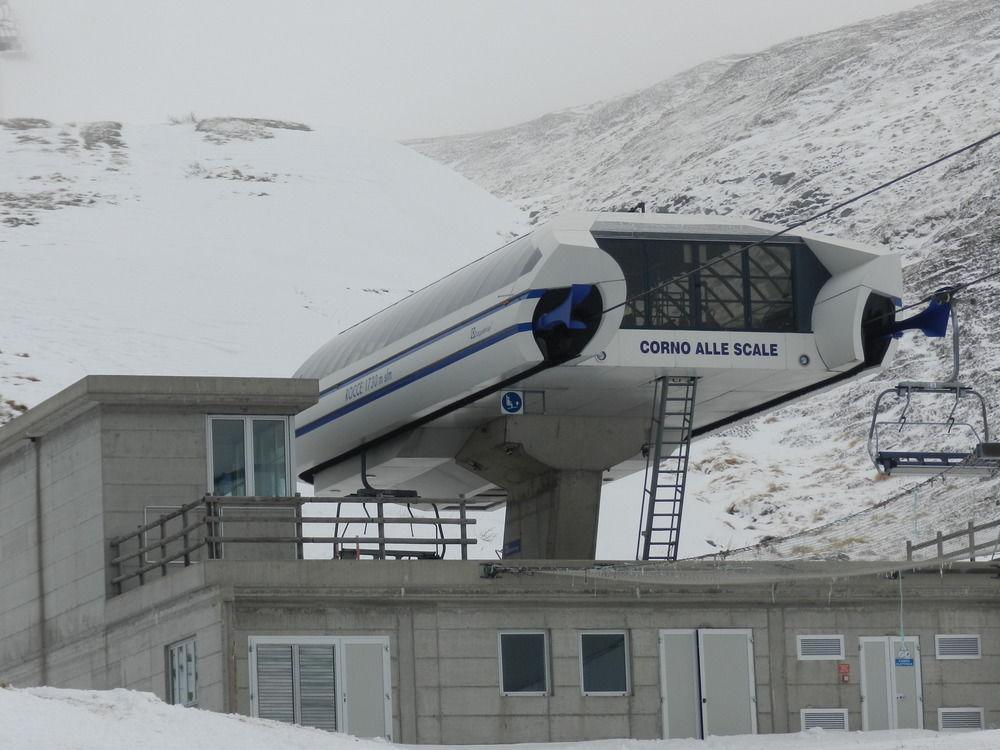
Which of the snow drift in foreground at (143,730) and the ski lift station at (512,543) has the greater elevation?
the ski lift station at (512,543)

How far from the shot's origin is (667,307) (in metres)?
33.2

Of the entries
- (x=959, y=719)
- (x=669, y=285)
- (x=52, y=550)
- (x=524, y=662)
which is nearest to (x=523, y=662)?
(x=524, y=662)

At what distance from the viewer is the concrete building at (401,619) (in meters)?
27.5

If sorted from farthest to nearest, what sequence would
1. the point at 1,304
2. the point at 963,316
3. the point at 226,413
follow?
the point at 1,304
the point at 963,316
the point at 226,413

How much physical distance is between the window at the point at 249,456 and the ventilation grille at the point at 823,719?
8.04 m

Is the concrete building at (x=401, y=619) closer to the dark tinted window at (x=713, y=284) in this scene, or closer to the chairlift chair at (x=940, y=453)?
the chairlift chair at (x=940, y=453)

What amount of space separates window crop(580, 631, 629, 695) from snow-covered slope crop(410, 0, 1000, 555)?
6.66 metres

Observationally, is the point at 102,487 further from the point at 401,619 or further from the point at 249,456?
the point at 401,619

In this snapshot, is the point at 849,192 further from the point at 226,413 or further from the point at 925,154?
the point at 226,413

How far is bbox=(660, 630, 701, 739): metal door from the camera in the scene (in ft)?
94.0

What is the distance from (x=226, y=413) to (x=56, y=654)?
4.43 meters

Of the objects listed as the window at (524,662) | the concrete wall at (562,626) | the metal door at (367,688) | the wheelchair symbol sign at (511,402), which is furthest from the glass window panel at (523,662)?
the wheelchair symbol sign at (511,402)

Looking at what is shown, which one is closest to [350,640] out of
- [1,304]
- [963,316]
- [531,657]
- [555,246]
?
[531,657]

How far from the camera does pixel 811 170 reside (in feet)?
→ 383
